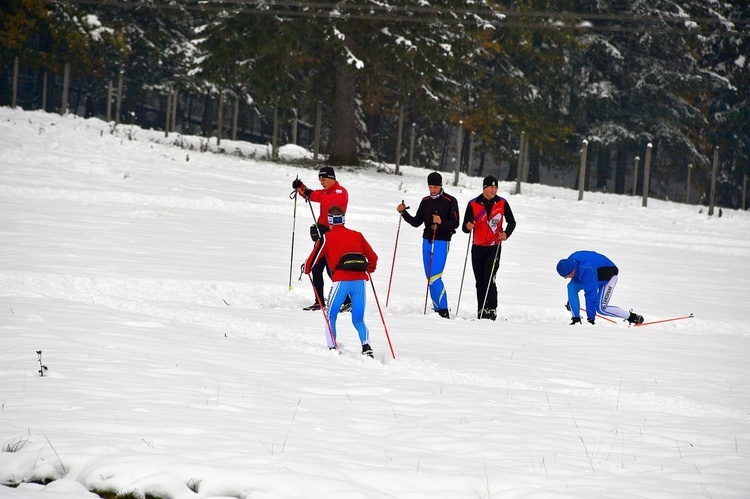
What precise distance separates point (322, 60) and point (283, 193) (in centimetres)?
981

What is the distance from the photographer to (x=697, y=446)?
6.46 meters

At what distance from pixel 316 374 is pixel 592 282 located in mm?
5557

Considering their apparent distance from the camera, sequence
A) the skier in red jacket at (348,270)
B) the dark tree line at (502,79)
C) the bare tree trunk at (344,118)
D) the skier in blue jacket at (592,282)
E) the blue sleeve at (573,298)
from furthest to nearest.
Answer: the dark tree line at (502,79) → the bare tree trunk at (344,118) → the blue sleeve at (573,298) → the skier in blue jacket at (592,282) → the skier in red jacket at (348,270)

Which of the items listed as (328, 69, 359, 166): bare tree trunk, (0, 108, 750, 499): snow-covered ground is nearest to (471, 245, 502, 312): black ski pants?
(0, 108, 750, 499): snow-covered ground

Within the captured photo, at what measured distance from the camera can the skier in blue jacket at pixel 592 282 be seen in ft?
40.3

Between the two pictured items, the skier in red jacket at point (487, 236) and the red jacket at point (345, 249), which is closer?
the red jacket at point (345, 249)

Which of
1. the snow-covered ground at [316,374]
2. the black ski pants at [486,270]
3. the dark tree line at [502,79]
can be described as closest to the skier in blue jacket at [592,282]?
the snow-covered ground at [316,374]

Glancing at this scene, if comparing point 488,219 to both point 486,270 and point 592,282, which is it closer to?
point 486,270

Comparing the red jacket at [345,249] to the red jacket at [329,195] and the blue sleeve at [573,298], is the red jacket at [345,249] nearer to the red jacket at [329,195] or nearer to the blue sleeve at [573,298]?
→ the red jacket at [329,195]

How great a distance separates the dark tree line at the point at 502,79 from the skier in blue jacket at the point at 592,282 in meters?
18.8

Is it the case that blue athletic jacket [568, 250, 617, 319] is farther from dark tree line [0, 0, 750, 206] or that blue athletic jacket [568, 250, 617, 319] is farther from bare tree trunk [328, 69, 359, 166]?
bare tree trunk [328, 69, 359, 166]

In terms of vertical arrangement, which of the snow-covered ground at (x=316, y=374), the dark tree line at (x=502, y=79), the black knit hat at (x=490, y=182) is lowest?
the snow-covered ground at (x=316, y=374)

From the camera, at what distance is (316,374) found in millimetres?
8203

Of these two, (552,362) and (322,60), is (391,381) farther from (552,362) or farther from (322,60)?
(322,60)
